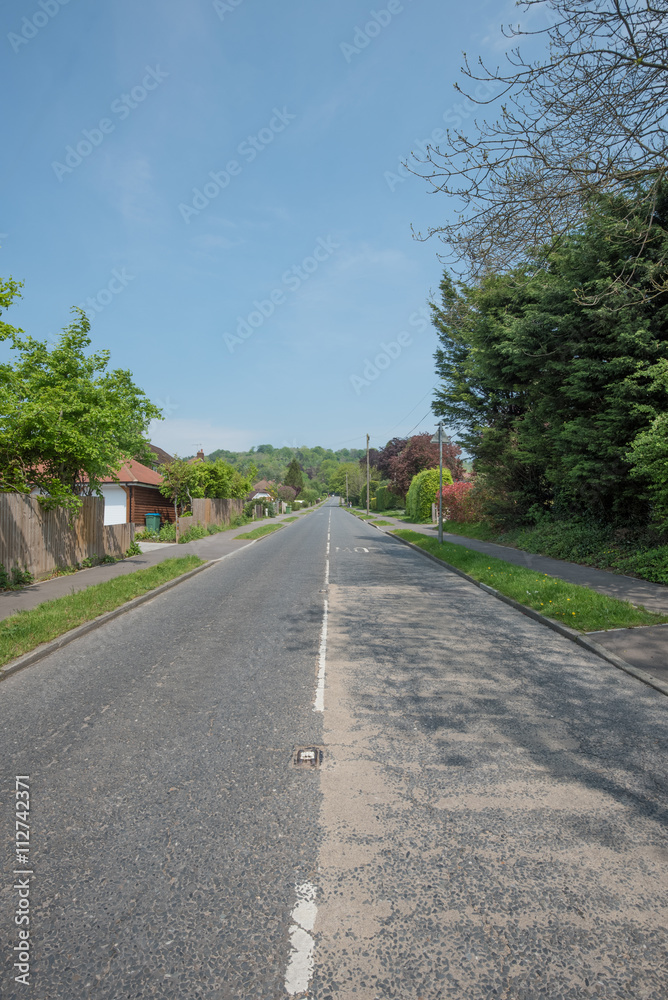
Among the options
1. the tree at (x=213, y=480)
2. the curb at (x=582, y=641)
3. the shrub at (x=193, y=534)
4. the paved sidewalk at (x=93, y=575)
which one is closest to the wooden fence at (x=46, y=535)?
the paved sidewalk at (x=93, y=575)

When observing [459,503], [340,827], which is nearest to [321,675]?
[340,827]

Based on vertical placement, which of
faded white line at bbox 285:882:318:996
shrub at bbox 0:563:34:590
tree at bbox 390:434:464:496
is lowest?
faded white line at bbox 285:882:318:996

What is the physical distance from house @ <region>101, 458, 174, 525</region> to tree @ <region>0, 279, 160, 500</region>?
38.8ft

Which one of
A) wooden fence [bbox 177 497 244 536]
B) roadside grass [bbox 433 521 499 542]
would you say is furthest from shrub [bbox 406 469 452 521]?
wooden fence [bbox 177 497 244 536]

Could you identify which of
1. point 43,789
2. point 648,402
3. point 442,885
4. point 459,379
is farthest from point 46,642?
point 459,379

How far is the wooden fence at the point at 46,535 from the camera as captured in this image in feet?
38.3

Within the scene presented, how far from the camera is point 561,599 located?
351 inches

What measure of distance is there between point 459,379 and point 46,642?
69.4 feet

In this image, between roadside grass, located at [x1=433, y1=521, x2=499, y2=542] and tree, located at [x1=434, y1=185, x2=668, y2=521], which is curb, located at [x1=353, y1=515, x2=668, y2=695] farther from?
roadside grass, located at [x1=433, y1=521, x2=499, y2=542]

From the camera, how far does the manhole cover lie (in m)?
3.90

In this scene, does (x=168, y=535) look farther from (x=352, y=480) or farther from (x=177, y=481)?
(x=352, y=480)

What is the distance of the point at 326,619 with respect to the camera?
865cm

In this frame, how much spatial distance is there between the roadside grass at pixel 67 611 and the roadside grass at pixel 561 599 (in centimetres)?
720

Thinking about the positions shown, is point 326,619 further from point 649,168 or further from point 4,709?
Result: point 649,168
